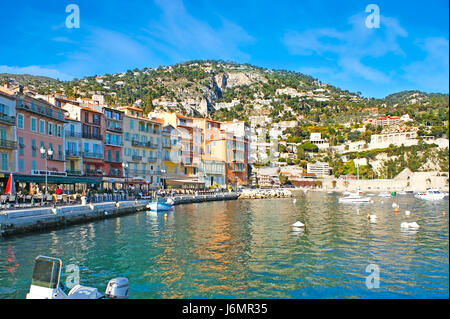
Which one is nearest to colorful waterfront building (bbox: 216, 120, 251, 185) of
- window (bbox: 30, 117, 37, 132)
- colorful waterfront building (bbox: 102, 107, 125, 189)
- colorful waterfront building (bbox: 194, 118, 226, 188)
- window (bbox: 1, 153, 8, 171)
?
colorful waterfront building (bbox: 194, 118, 226, 188)

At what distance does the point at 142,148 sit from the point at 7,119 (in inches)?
987

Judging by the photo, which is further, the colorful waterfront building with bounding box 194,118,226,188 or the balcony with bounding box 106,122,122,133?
the colorful waterfront building with bounding box 194,118,226,188

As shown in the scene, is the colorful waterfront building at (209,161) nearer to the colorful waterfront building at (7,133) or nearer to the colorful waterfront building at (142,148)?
the colorful waterfront building at (142,148)

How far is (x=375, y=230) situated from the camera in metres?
23.6

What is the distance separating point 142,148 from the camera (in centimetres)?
5531

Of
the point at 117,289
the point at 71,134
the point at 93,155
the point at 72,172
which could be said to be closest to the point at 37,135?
the point at 71,134

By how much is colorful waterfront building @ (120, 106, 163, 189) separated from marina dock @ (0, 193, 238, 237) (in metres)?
15.9

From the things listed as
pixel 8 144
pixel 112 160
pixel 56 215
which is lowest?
pixel 56 215

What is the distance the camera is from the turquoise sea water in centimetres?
1141

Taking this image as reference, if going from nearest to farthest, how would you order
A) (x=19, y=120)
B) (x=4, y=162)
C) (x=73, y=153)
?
1. (x=4, y=162)
2. (x=19, y=120)
3. (x=73, y=153)

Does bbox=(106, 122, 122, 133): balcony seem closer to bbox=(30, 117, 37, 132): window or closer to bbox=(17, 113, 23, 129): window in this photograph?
bbox=(30, 117, 37, 132): window

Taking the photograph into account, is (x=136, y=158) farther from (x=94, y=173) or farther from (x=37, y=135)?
(x=37, y=135)

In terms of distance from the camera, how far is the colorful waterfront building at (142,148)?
5309cm
